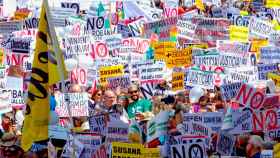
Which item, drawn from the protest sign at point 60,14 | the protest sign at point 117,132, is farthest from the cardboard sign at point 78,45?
the protest sign at point 117,132

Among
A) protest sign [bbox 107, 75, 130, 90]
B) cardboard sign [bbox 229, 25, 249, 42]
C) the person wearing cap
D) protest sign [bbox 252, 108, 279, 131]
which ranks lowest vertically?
the person wearing cap

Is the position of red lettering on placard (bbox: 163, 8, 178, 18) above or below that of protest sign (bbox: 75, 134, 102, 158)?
above

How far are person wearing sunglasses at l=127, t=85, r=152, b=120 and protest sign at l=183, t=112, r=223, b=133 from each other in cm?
126

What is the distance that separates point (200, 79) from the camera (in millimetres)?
16781

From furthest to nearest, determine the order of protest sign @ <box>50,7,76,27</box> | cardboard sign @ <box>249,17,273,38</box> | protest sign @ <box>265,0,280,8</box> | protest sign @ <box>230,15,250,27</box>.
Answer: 1. protest sign @ <box>265,0,280,8</box>
2. protest sign @ <box>50,7,76,27</box>
3. protest sign @ <box>230,15,250,27</box>
4. cardboard sign @ <box>249,17,273,38</box>

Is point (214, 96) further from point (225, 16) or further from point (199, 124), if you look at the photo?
point (225, 16)

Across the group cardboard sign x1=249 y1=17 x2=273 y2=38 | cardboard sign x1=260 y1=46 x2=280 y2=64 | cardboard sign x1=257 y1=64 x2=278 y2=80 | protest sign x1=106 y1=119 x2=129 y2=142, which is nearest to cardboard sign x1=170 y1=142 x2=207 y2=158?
protest sign x1=106 y1=119 x2=129 y2=142

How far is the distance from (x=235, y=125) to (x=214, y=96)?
90.3 inches

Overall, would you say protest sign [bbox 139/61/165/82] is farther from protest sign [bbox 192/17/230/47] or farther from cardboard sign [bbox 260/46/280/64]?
protest sign [bbox 192/17/230/47]

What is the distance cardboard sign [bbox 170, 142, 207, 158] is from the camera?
11914 mm

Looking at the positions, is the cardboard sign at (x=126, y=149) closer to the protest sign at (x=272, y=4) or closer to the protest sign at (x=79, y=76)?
the protest sign at (x=79, y=76)

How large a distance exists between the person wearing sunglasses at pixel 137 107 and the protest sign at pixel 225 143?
76.3 inches

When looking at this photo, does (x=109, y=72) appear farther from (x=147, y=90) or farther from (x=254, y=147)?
(x=254, y=147)

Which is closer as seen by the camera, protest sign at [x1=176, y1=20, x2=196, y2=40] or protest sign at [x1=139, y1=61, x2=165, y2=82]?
protest sign at [x1=139, y1=61, x2=165, y2=82]
